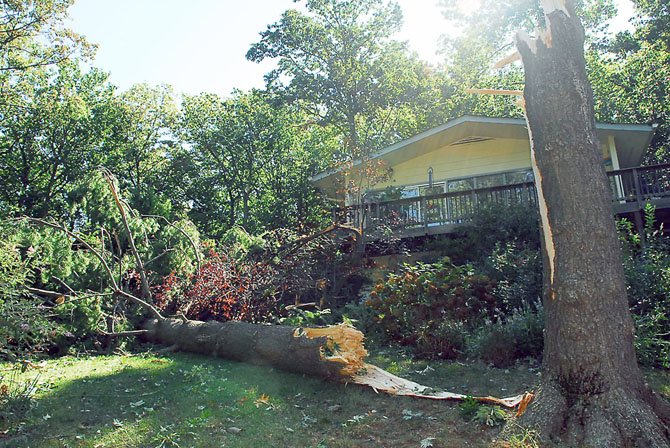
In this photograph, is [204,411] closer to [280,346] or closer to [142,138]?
[280,346]

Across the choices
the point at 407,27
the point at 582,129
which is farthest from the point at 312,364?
the point at 407,27

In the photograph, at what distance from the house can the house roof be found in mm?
26

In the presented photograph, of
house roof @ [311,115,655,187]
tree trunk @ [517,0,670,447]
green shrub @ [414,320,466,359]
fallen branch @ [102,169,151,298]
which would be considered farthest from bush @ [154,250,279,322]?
house roof @ [311,115,655,187]

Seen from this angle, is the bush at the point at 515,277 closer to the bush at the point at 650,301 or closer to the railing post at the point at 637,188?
the bush at the point at 650,301

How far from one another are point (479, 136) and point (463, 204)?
150 inches

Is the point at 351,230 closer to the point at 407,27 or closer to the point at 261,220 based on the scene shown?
the point at 261,220

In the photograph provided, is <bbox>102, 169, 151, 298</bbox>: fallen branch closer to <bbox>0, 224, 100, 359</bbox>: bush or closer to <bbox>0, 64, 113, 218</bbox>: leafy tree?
<bbox>0, 224, 100, 359</bbox>: bush

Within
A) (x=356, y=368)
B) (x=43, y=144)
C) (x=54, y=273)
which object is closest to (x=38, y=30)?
(x=43, y=144)

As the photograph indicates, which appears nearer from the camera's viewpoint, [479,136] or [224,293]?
[224,293]

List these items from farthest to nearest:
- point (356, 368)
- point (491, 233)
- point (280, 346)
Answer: point (491, 233), point (280, 346), point (356, 368)

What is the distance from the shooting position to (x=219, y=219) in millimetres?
25594

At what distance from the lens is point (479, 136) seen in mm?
17734

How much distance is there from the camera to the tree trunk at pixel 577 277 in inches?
172

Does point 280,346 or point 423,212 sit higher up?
point 423,212
